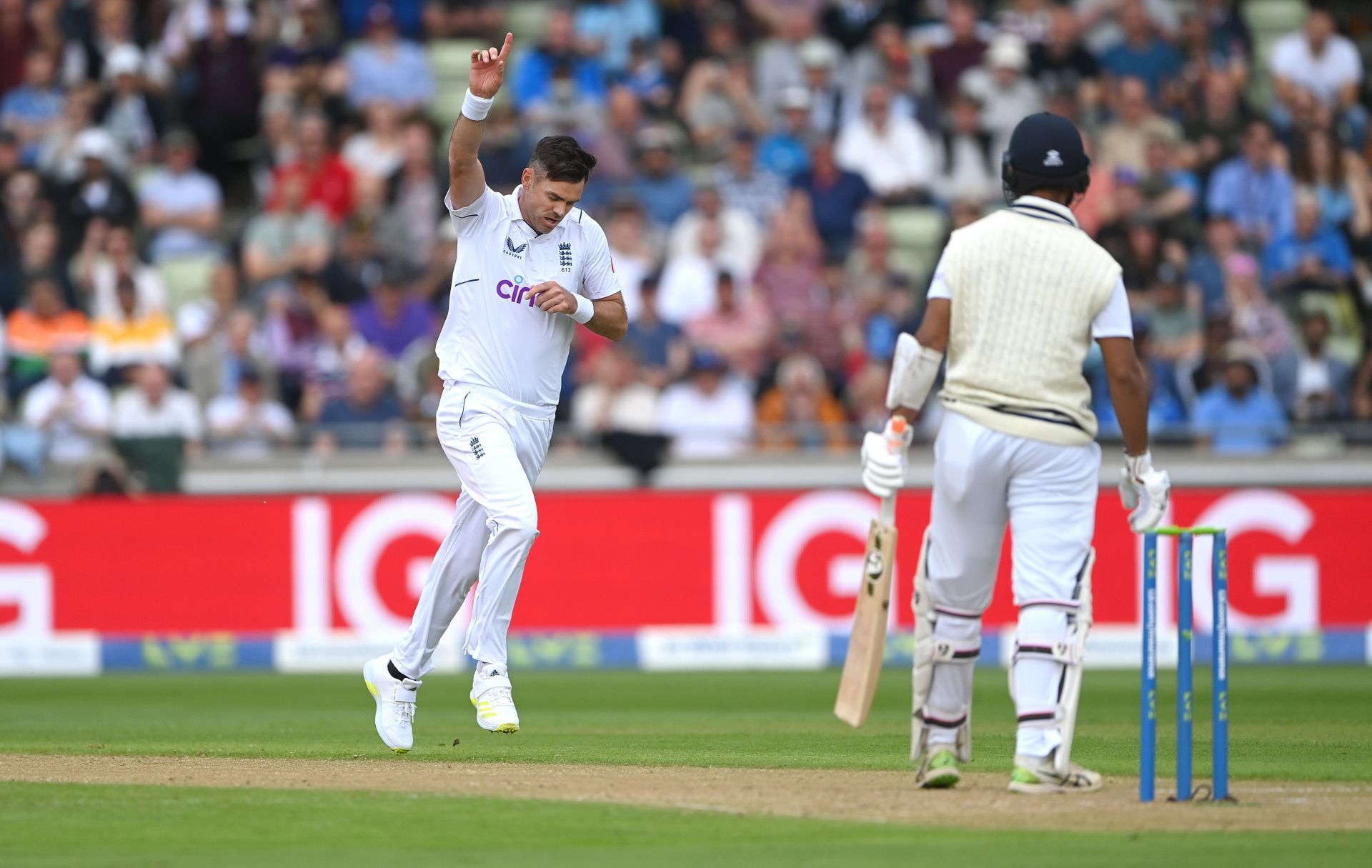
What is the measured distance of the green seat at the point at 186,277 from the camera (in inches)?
648

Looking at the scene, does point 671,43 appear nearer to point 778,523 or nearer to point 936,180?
point 936,180

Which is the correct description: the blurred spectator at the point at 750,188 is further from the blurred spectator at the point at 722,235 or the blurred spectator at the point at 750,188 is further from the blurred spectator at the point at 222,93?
the blurred spectator at the point at 222,93

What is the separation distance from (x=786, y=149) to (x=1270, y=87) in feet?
15.5

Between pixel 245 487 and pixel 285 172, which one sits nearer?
pixel 245 487

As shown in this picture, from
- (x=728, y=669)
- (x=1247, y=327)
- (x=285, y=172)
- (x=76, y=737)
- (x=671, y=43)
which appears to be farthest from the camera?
(x=671, y=43)

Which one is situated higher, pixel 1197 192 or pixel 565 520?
pixel 1197 192

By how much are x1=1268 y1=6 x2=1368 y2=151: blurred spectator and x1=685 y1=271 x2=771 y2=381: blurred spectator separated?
5.36 metres

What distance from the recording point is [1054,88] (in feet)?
58.3

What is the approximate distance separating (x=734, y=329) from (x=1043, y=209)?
9.42m

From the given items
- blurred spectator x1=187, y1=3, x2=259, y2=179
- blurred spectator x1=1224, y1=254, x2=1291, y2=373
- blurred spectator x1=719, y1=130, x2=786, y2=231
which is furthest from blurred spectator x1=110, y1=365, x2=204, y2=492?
blurred spectator x1=1224, y1=254, x2=1291, y2=373

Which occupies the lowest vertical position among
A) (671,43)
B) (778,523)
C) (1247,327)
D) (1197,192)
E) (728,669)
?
(728,669)

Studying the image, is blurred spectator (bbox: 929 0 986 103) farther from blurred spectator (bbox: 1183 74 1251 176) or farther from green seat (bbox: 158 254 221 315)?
green seat (bbox: 158 254 221 315)

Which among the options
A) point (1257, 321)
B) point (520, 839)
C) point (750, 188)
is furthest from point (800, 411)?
point (520, 839)

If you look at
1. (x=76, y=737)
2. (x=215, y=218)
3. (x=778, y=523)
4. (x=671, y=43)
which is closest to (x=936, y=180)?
(x=671, y=43)
